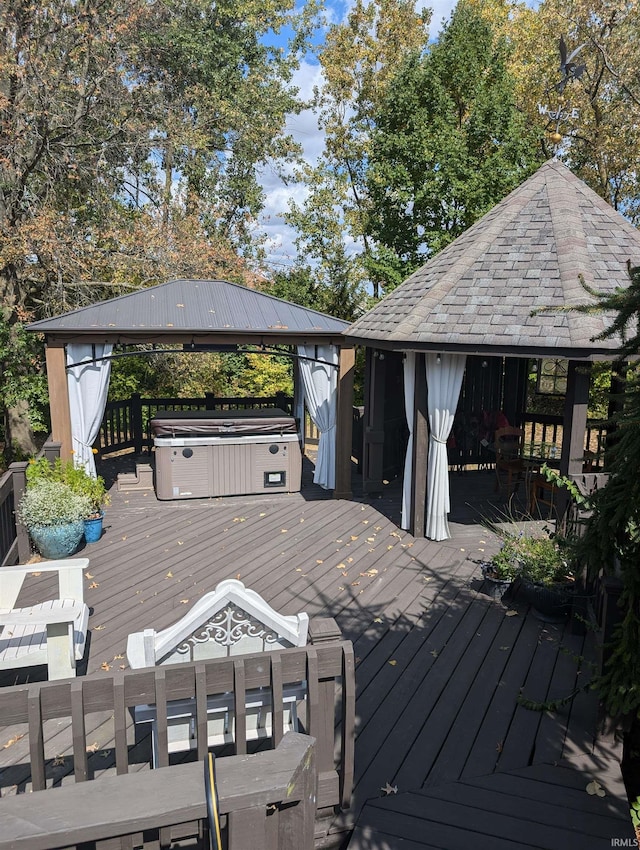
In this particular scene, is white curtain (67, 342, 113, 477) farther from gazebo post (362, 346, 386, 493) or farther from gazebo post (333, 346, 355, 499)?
gazebo post (362, 346, 386, 493)

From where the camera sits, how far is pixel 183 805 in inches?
57.6

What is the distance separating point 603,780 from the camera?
345cm

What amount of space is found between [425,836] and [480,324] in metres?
5.34

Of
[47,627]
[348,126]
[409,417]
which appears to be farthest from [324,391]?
[348,126]

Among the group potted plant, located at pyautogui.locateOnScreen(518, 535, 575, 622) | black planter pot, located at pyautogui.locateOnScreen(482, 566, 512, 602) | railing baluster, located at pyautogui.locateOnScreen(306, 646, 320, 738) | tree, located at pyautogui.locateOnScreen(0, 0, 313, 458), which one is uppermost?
tree, located at pyautogui.locateOnScreen(0, 0, 313, 458)

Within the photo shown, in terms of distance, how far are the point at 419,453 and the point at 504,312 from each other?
2.04 m

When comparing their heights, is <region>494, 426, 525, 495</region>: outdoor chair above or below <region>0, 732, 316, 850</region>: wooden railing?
below

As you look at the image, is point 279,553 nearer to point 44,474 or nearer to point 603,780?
point 44,474

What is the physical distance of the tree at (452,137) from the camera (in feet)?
50.2

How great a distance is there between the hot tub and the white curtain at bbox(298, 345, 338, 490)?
19.7 inches

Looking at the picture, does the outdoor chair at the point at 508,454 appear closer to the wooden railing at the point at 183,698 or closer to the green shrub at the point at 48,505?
the green shrub at the point at 48,505

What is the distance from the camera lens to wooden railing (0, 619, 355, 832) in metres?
2.41

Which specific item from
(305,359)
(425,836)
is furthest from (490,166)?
(425,836)

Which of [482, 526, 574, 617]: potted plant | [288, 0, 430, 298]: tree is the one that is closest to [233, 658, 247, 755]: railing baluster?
[482, 526, 574, 617]: potted plant
